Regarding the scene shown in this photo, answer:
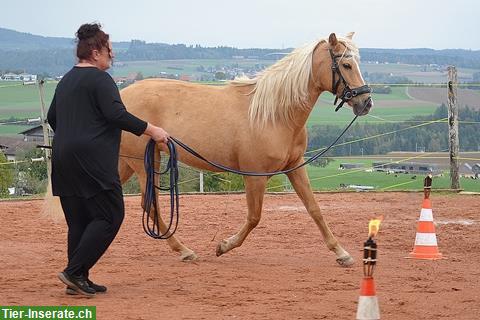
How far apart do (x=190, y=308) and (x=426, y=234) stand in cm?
362

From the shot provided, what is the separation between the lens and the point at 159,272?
348 inches

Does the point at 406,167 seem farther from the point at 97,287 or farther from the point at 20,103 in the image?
the point at 97,287

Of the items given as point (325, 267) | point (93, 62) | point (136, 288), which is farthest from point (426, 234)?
point (93, 62)

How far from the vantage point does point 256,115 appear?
31.2 feet

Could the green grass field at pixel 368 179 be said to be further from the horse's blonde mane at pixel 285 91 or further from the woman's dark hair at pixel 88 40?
the woman's dark hair at pixel 88 40

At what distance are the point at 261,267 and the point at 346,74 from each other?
2.00 meters

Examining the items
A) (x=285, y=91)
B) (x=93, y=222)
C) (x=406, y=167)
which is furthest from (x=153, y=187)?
(x=406, y=167)

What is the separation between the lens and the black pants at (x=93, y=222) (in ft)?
24.7

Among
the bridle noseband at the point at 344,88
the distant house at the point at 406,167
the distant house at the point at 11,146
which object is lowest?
the distant house at the point at 11,146

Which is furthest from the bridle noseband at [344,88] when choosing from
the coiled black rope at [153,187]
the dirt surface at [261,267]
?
the coiled black rope at [153,187]

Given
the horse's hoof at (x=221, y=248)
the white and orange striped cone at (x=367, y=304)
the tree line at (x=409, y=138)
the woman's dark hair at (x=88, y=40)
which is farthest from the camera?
the tree line at (x=409, y=138)

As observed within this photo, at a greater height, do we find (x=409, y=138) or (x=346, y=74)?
(x=346, y=74)

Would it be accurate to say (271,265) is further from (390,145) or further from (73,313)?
(390,145)

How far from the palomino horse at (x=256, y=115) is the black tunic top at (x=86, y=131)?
2098mm
